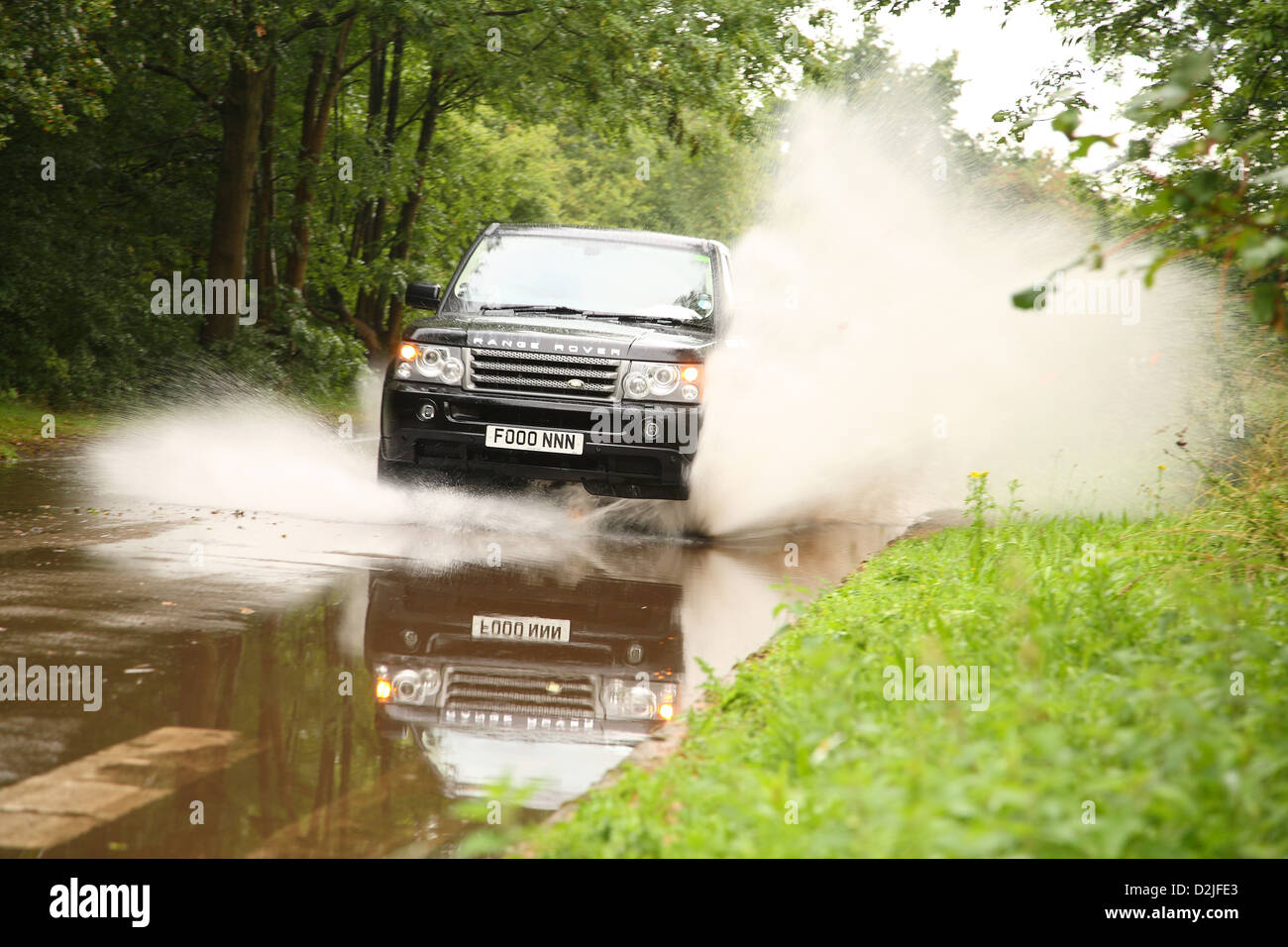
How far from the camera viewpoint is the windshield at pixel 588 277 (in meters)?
9.27

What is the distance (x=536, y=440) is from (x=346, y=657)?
3130 millimetres

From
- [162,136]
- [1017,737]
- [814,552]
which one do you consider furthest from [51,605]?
[162,136]

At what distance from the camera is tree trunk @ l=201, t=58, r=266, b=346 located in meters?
18.3

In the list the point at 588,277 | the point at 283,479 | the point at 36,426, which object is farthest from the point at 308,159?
the point at 588,277

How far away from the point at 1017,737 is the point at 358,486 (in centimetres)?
782

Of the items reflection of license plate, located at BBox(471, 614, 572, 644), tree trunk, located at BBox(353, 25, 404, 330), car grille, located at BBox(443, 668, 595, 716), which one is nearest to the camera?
car grille, located at BBox(443, 668, 595, 716)

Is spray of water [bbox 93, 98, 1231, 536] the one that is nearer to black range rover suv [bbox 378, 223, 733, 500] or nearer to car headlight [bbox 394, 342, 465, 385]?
black range rover suv [bbox 378, 223, 733, 500]

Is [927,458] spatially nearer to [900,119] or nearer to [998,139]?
[998,139]

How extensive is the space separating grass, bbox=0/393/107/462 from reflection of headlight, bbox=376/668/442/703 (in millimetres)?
8898

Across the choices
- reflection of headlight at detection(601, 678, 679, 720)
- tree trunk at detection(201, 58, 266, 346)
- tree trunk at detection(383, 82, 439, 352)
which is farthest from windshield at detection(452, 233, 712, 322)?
tree trunk at detection(383, 82, 439, 352)

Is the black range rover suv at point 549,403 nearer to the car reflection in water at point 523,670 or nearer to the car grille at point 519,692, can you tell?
the car reflection in water at point 523,670

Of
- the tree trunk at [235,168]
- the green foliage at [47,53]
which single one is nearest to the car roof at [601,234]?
the green foliage at [47,53]

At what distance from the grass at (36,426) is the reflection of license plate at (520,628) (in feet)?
27.0

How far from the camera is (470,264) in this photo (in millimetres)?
9836
